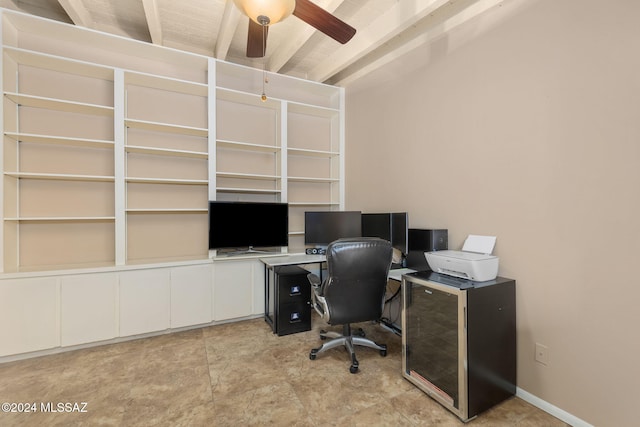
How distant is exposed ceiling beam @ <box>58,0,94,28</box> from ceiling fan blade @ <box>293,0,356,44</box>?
86.8 inches

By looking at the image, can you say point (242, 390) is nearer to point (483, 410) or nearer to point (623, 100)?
point (483, 410)

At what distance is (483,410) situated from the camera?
1.76 m

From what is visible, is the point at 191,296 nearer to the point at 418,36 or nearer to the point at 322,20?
the point at 322,20

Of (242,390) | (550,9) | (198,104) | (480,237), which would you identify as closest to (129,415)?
(242,390)

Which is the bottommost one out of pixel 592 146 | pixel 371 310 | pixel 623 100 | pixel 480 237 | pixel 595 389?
pixel 595 389

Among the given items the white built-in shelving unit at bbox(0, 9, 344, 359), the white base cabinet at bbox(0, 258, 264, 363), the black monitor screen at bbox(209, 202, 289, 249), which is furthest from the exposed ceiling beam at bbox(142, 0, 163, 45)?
the white base cabinet at bbox(0, 258, 264, 363)

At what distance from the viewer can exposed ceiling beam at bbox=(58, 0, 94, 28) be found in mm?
2451

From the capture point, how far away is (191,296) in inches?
116

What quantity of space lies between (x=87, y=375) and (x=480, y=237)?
10.4 feet

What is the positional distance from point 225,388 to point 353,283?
118 cm

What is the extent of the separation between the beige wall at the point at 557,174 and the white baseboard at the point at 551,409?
28 mm

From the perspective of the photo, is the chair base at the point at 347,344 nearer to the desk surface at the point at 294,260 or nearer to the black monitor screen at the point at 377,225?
the desk surface at the point at 294,260

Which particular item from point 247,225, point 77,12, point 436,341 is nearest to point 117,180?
point 247,225

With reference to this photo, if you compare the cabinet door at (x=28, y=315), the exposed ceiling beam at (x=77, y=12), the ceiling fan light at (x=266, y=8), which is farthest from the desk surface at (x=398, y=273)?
the exposed ceiling beam at (x=77, y=12)
